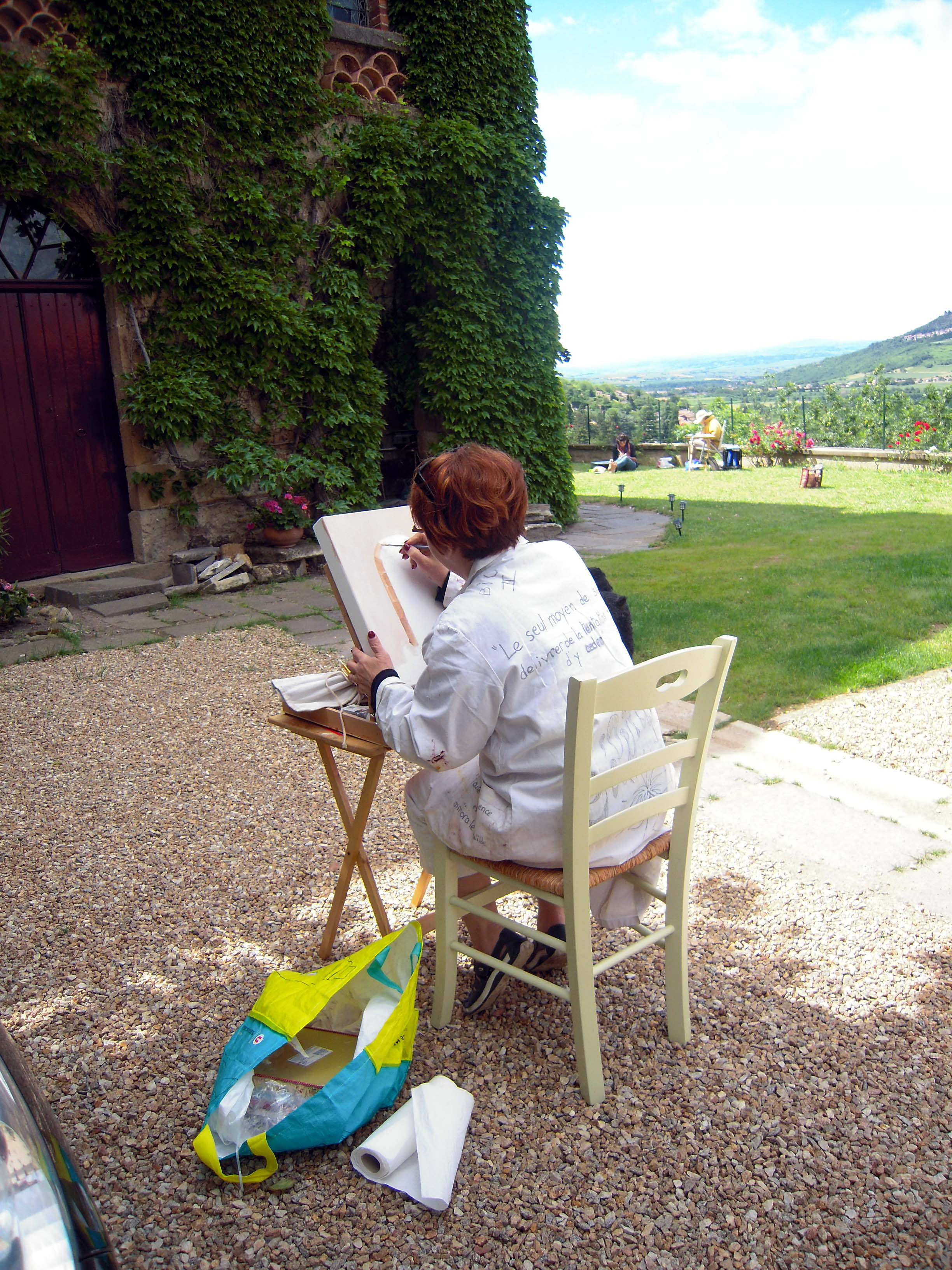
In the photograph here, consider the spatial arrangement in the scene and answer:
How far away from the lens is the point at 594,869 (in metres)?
2.12

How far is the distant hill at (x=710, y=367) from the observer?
255 feet

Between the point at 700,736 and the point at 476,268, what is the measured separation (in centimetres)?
823

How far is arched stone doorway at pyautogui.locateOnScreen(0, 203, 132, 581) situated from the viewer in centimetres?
742

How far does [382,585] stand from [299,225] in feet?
22.6

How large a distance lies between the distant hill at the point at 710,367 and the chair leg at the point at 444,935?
179ft

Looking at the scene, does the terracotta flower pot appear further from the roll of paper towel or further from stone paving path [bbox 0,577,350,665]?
the roll of paper towel

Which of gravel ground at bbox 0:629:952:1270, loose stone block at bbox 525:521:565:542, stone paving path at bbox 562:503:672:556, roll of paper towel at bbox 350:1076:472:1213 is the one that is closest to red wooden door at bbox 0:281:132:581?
loose stone block at bbox 525:521:565:542

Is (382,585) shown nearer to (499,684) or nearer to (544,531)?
(499,684)

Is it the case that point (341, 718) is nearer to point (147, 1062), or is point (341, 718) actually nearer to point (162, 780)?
point (147, 1062)

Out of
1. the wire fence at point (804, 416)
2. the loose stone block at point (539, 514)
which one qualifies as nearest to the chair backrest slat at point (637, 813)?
the loose stone block at point (539, 514)

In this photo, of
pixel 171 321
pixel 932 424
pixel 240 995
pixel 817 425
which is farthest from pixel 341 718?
pixel 817 425

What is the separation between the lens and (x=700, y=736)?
7.18 ft

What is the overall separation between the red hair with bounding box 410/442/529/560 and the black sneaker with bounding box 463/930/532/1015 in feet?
3.46

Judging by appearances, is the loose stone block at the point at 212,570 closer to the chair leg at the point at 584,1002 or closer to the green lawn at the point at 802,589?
the green lawn at the point at 802,589
